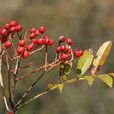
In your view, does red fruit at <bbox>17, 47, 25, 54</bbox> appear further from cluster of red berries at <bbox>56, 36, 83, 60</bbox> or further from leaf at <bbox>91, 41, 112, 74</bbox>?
leaf at <bbox>91, 41, 112, 74</bbox>

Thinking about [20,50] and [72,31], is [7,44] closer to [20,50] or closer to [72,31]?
[20,50]

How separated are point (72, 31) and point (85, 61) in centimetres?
1786

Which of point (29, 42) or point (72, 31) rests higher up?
point (29, 42)

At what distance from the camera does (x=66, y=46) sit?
8.03 feet

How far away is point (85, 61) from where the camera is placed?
249 centimetres

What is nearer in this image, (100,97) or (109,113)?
(109,113)

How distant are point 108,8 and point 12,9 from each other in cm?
602

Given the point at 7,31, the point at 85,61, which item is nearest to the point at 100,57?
the point at 85,61

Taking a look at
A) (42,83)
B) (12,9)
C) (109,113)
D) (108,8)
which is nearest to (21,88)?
(42,83)

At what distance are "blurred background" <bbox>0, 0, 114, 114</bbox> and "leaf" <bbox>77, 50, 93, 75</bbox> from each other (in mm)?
1582

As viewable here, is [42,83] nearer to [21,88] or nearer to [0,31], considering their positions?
[21,88]

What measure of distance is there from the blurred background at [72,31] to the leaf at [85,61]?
1582mm

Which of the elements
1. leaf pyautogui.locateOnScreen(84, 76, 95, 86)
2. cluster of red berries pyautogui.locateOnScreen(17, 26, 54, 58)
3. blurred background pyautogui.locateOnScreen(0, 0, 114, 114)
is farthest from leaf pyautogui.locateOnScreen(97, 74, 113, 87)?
blurred background pyautogui.locateOnScreen(0, 0, 114, 114)

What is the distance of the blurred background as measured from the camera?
13305mm
